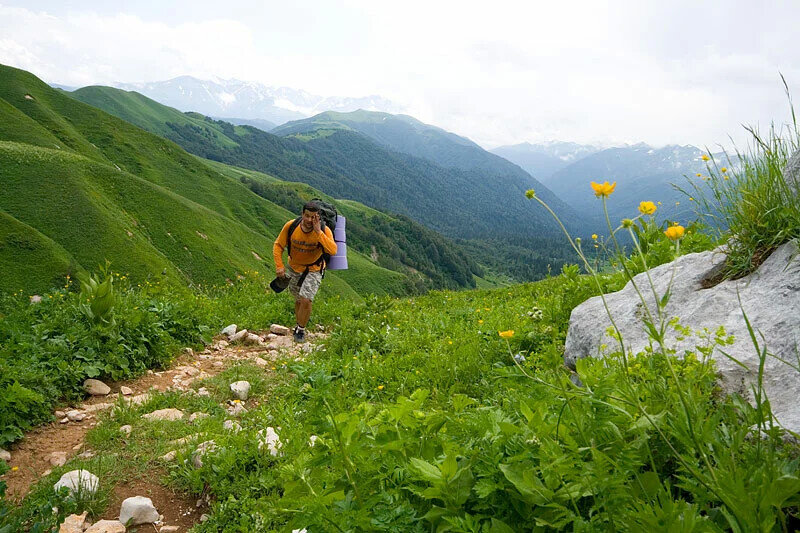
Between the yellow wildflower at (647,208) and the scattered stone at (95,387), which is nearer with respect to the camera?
the yellow wildflower at (647,208)

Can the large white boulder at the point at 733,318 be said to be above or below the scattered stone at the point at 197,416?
above

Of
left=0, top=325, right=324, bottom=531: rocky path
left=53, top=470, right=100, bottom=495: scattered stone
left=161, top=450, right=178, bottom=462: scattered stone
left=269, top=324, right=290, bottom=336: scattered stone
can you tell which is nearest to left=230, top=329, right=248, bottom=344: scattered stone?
left=0, top=325, right=324, bottom=531: rocky path

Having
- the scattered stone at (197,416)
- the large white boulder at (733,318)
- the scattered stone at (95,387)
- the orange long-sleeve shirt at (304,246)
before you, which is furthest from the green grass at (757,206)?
the scattered stone at (95,387)

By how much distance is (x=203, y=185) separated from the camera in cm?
10238

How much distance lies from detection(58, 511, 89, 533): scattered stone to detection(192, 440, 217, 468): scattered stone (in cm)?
97

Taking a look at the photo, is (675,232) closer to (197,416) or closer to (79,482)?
(79,482)

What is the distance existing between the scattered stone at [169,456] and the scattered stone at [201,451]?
9.4 inches

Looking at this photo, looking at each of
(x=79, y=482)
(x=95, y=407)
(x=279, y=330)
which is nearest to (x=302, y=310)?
(x=279, y=330)

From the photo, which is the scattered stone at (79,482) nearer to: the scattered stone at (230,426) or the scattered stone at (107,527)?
the scattered stone at (107,527)

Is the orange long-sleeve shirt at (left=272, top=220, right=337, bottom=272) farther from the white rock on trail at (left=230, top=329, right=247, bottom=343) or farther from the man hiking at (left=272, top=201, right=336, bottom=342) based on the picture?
the white rock on trail at (left=230, top=329, right=247, bottom=343)

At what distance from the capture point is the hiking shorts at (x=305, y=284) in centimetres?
975

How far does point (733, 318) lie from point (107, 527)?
5565 mm

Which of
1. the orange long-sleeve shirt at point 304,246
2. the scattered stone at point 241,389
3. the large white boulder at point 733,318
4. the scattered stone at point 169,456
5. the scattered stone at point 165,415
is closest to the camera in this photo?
the large white boulder at point 733,318

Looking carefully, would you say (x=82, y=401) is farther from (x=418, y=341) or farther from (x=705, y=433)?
(x=705, y=433)
